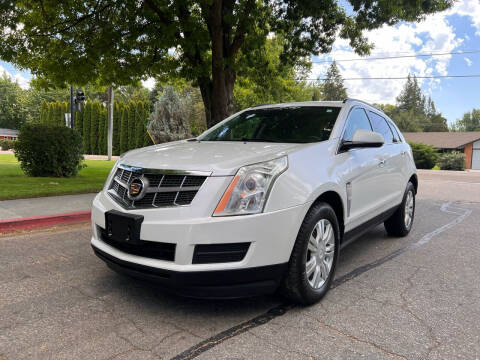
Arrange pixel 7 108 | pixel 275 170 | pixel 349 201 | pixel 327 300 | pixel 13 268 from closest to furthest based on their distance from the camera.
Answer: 1. pixel 275 170
2. pixel 327 300
3. pixel 349 201
4. pixel 13 268
5. pixel 7 108

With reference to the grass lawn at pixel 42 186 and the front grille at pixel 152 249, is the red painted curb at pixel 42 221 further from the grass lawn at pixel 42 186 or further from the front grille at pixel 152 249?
Result: the front grille at pixel 152 249

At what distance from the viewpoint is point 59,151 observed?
10984mm

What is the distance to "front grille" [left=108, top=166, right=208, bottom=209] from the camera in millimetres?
2791

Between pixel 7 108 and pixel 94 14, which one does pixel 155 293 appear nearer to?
pixel 94 14

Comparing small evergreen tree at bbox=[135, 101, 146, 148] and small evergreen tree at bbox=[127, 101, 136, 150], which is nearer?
small evergreen tree at bbox=[135, 101, 146, 148]

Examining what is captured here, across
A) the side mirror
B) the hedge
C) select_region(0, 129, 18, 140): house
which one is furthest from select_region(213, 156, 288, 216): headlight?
select_region(0, 129, 18, 140): house

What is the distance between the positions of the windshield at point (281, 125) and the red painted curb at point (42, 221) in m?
3.17

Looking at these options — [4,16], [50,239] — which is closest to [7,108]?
[4,16]

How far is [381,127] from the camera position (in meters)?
5.19

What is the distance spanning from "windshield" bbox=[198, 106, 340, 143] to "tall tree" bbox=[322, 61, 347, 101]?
71794mm

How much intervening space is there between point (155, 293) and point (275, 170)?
5.02 feet

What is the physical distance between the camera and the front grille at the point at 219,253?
8.78ft

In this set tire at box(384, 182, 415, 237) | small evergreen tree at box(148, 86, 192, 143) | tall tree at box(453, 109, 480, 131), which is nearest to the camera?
tire at box(384, 182, 415, 237)

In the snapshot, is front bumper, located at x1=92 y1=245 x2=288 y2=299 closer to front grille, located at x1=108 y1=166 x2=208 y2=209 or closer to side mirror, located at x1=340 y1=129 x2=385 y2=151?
front grille, located at x1=108 y1=166 x2=208 y2=209
